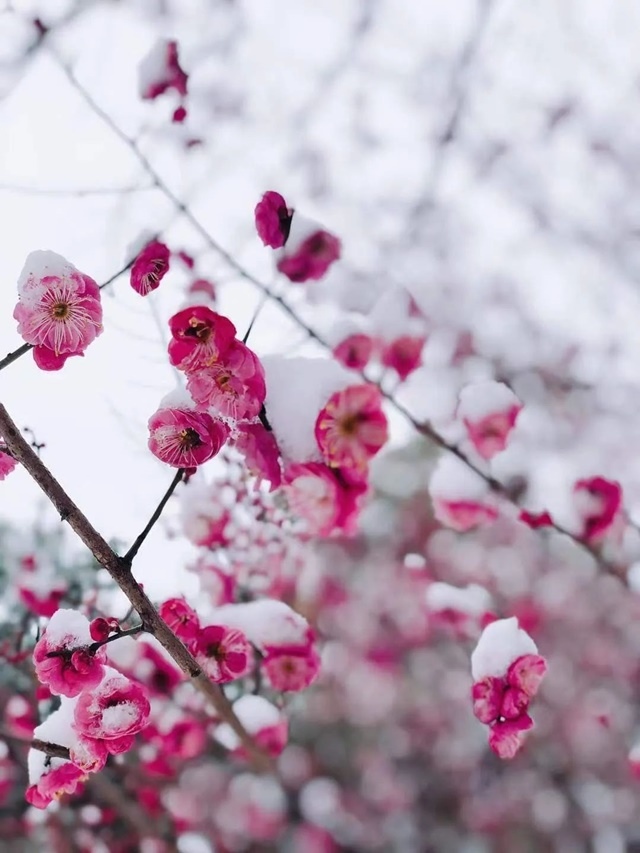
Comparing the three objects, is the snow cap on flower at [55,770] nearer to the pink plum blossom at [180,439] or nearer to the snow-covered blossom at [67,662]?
the snow-covered blossom at [67,662]

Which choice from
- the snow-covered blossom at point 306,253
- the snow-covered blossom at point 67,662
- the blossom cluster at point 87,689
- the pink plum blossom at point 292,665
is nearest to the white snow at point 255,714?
the pink plum blossom at point 292,665

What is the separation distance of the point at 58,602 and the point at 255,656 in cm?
80

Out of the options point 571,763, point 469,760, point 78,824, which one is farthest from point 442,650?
point 78,824

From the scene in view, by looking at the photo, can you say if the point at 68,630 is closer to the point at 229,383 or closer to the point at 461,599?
the point at 229,383

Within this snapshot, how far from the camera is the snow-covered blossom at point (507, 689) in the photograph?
1273 millimetres

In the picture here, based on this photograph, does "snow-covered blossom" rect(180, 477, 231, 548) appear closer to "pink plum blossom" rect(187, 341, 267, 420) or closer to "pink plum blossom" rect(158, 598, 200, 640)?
"pink plum blossom" rect(158, 598, 200, 640)

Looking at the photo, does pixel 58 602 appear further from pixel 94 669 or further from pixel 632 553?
pixel 632 553

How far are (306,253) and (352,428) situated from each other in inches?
27.7

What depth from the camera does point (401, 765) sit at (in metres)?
4.96

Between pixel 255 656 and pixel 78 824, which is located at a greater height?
pixel 255 656

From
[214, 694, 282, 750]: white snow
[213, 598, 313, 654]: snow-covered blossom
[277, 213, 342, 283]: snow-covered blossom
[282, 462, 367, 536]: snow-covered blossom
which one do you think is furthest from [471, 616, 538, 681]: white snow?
[277, 213, 342, 283]: snow-covered blossom

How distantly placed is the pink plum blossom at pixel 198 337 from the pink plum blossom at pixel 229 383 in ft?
0.04

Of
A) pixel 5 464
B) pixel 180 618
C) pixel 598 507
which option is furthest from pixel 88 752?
pixel 598 507

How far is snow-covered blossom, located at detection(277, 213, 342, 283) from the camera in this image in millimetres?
1770
